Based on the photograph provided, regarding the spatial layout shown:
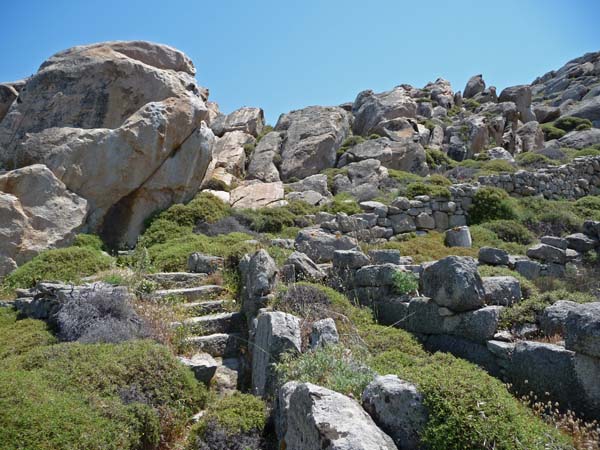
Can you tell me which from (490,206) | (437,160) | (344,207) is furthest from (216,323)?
(437,160)

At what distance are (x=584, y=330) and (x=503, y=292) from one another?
2129 mm

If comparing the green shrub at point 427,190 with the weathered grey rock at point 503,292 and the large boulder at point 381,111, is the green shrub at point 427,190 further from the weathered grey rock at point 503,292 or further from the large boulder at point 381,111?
the large boulder at point 381,111

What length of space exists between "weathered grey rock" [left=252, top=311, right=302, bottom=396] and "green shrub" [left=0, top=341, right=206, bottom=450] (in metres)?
0.71

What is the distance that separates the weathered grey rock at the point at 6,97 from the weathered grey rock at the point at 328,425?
16.1 metres

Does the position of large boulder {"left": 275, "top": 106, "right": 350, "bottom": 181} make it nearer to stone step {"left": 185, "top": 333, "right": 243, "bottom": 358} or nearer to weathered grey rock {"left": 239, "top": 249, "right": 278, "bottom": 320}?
weathered grey rock {"left": 239, "top": 249, "right": 278, "bottom": 320}

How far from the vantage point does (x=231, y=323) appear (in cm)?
800

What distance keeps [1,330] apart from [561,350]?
7.47m

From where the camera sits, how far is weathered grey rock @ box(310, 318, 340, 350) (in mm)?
5410

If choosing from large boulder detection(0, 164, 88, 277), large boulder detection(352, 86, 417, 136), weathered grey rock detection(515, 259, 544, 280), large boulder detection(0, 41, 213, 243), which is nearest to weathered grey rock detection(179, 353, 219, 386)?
weathered grey rock detection(515, 259, 544, 280)

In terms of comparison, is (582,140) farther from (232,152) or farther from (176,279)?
(176,279)

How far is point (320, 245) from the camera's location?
1041 centimetres

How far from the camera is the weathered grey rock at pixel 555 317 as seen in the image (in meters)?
5.50

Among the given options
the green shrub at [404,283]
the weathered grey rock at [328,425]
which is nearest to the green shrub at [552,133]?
the green shrub at [404,283]

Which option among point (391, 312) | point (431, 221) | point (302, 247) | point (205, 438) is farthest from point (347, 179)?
point (205, 438)
